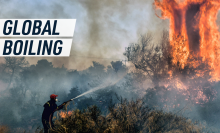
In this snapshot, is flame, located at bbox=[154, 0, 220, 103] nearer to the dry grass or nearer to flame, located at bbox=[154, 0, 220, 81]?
flame, located at bbox=[154, 0, 220, 81]

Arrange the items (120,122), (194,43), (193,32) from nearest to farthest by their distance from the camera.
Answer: (120,122), (194,43), (193,32)

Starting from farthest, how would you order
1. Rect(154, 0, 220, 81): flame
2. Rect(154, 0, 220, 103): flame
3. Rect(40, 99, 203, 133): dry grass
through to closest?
Rect(154, 0, 220, 81): flame, Rect(154, 0, 220, 103): flame, Rect(40, 99, 203, 133): dry grass

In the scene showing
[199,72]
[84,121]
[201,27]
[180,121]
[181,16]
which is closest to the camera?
[84,121]

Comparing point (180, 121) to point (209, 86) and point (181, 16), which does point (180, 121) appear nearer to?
point (209, 86)

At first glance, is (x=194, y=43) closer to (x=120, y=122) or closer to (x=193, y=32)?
(x=193, y=32)

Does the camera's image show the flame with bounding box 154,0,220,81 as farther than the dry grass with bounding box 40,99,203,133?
Yes

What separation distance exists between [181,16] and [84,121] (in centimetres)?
2812

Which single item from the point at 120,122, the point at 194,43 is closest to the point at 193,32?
the point at 194,43

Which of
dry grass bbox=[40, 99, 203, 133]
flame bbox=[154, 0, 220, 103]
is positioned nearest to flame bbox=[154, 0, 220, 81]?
flame bbox=[154, 0, 220, 103]

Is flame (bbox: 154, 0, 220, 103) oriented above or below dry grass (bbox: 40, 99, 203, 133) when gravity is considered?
above

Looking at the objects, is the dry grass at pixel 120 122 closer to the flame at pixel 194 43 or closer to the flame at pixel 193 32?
the flame at pixel 194 43

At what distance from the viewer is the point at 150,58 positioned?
27.0 meters

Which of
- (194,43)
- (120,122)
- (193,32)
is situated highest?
(193,32)

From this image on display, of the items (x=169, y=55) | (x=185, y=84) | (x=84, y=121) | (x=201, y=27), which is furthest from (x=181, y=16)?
(x=84, y=121)
